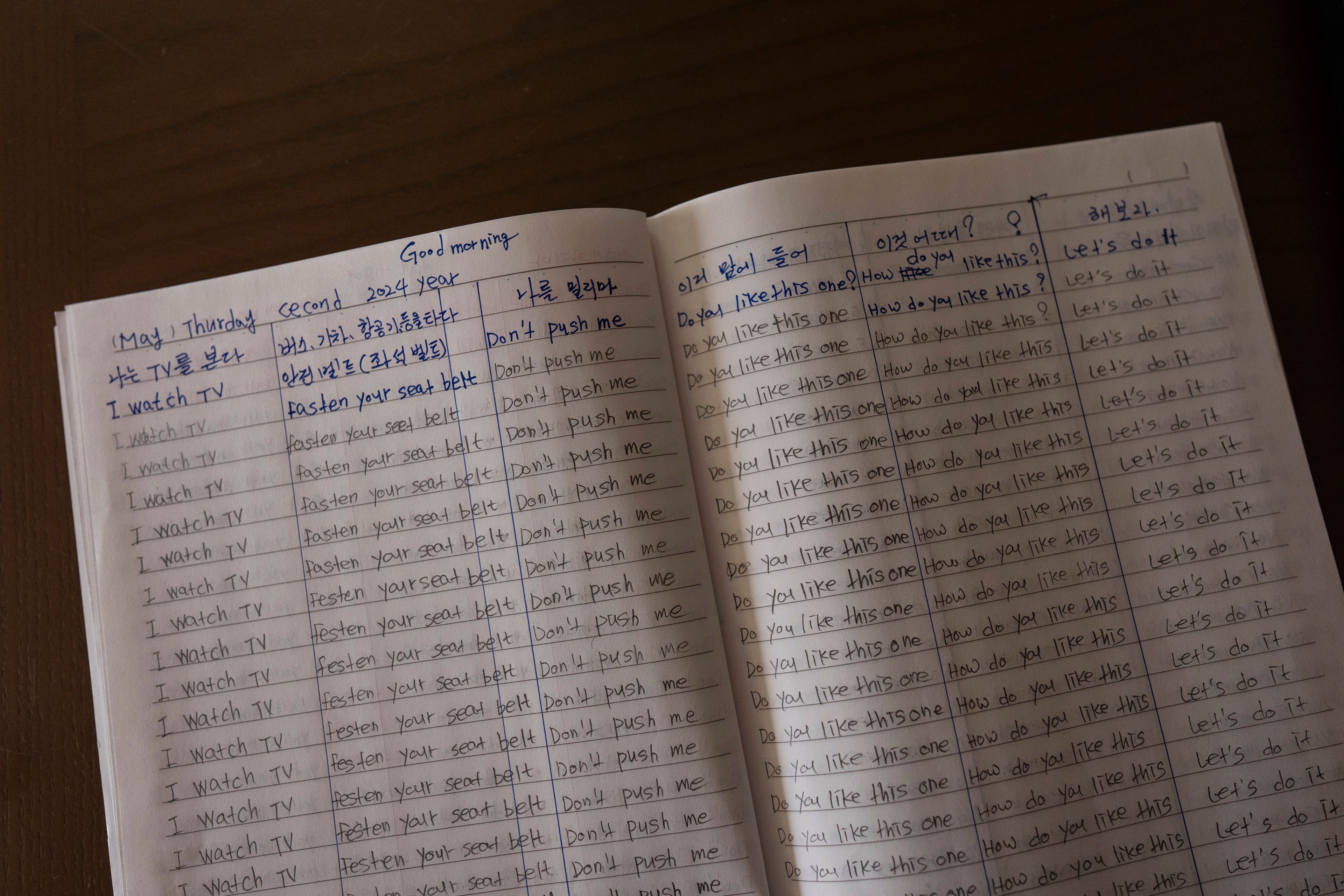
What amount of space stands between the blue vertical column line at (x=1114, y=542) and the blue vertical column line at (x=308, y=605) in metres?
0.60

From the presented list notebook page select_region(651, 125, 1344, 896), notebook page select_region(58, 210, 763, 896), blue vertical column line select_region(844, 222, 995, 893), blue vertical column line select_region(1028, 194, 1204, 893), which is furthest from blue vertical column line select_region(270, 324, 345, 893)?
blue vertical column line select_region(1028, 194, 1204, 893)

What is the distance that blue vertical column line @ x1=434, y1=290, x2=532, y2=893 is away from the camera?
2.01ft

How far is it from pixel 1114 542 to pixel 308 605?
0.61 meters

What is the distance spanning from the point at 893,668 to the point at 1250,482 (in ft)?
1.05

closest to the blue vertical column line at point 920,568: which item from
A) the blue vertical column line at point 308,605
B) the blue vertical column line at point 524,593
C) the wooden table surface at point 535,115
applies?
the wooden table surface at point 535,115

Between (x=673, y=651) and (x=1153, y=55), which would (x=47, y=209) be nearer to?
(x=673, y=651)

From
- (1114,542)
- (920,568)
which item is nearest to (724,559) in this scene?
(920,568)

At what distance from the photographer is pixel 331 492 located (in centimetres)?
65

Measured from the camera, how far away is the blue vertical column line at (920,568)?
0.60 metres

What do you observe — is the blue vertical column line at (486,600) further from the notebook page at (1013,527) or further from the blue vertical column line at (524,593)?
the notebook page at (1013,527)

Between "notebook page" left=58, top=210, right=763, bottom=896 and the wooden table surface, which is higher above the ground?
the wooden table surface

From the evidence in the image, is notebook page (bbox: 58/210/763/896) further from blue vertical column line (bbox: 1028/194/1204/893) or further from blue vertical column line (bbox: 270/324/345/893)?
blue vertical column line (bbox: 1028/194/1204/893)

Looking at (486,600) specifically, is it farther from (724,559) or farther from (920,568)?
(920,568)

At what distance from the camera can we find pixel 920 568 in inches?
24.6
